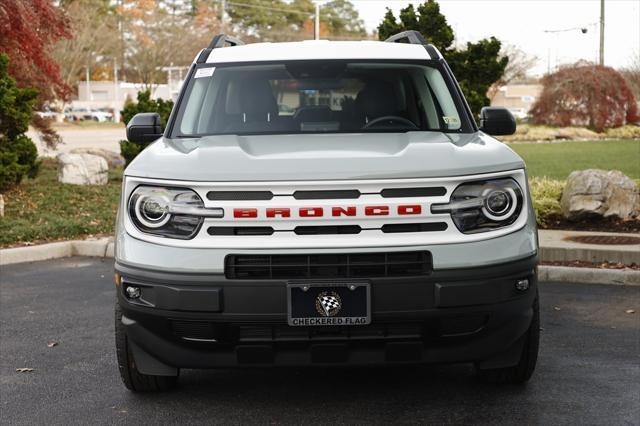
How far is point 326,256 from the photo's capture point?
13.2 feet

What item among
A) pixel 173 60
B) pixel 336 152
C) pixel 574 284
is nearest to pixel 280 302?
pixel 336 152

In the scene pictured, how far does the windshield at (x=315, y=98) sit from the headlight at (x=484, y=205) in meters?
1.22

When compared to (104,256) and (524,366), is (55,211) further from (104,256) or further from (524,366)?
(524,366)

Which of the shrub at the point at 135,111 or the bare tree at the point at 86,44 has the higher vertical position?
the bare tree at the point at 86,44

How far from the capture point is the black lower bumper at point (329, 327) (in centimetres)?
401

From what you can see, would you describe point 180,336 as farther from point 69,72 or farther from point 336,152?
point 69,72

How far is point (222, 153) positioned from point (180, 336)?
0.86 m

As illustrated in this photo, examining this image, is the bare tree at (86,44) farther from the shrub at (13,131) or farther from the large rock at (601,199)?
the large rock at (601,199)

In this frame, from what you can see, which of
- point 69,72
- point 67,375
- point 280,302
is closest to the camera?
point 280,302

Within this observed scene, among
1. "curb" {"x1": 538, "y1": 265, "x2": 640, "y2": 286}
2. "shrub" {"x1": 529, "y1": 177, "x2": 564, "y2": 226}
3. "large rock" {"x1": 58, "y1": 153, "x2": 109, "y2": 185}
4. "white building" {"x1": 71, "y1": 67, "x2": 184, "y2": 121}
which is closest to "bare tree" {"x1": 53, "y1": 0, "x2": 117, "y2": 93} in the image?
"white building" {"x1": 71, "y1": 67, "x2": 184, "y2": 121}

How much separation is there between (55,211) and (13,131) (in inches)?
75.2

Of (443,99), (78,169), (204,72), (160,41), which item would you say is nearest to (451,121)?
(443,99)

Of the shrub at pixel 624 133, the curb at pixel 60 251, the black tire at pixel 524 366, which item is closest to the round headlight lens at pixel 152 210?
the black tire at pixel 524 366

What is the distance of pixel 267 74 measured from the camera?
564 cm
